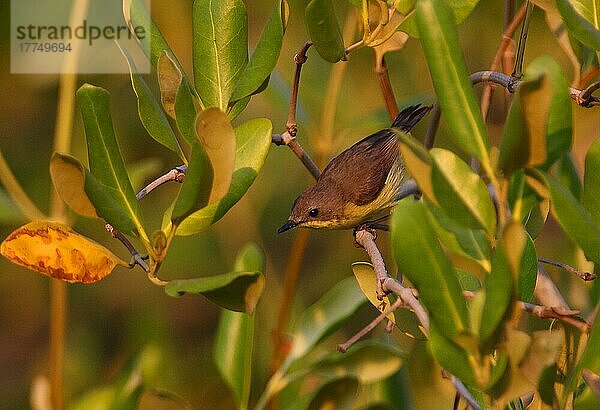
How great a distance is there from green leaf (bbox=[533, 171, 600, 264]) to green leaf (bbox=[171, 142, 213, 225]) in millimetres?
272

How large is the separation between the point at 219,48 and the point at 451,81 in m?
0.32

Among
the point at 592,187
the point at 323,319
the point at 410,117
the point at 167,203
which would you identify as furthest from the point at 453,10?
the point at 167,203

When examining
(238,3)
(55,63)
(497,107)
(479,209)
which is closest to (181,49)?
(55,63)

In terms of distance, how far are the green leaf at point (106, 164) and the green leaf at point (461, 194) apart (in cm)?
30

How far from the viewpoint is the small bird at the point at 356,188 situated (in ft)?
6.27

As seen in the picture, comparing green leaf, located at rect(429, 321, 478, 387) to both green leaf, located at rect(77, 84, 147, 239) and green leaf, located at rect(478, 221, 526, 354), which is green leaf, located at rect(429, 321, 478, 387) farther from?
green leaf, located at rect(77, 84, 147, 239)

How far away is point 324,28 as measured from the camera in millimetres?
923

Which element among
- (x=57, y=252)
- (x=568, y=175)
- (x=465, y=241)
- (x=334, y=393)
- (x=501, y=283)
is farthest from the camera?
(x=568, y=175)

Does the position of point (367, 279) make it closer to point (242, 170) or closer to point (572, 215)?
point (242, 170)

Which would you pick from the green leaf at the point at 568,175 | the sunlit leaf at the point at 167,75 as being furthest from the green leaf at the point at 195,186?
the green leaf at the point at 568,175

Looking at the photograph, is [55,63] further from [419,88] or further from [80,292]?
[419,88]

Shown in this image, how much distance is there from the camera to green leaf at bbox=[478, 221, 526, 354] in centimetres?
65

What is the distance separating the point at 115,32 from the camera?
1.91m

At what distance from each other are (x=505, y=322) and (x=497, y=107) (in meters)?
1.69
